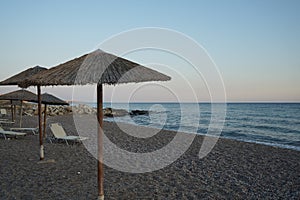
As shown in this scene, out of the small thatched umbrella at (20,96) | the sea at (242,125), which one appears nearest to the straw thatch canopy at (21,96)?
the small thatched umbrella at (20,96)

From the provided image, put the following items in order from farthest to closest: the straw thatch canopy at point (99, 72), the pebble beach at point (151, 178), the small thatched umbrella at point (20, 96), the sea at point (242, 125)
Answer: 1. the sea at point (242, 125)
2. the small thatched umbrella at point (20, 96)
3. the pebble beach at point (151, 178)
4. the straw thatch canopy at point (99, 72)

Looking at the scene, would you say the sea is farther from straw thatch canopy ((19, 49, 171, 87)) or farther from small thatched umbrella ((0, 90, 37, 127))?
straw thatch canopy ((19, 49, 171, 87))

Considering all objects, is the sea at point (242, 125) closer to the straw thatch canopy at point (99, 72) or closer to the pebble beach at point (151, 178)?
the pebble beach at point (151, 178)

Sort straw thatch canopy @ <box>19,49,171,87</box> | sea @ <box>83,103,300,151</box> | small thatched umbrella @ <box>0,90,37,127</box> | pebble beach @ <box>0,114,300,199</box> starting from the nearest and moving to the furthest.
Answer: straw thatch canopy @ <box>19,49,171,87</box> → pebble beach @ <box>0,114,300,199</box> → small thatched umbrella @ <box>0,90,37,127</box> → sea @ <box>83,103,300,151</box>

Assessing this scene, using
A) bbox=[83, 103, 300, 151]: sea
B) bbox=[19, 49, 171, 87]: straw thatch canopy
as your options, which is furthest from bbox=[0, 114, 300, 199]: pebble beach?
bbox=[83, 103, 300, 151]: sea

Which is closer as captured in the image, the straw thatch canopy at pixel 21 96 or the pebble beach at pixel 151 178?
the pebble beach at pixel 151 178

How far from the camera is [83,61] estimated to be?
11.0 ft

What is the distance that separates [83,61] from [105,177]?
9.12ft

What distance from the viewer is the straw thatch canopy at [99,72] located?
303 centimetres

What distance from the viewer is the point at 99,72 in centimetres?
309

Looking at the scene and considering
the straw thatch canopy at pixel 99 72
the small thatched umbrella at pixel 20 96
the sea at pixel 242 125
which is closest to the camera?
the straw thatch canopy at pixel 99 72

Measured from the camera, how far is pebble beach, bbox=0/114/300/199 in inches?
170

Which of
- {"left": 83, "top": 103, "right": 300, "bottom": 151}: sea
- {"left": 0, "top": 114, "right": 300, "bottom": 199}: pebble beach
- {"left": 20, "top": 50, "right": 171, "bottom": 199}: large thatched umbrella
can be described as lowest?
{"left": 83, "top": 103, "right": 300, "bottom": 151}: sea

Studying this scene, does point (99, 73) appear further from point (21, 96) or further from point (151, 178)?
point (21, 96)
